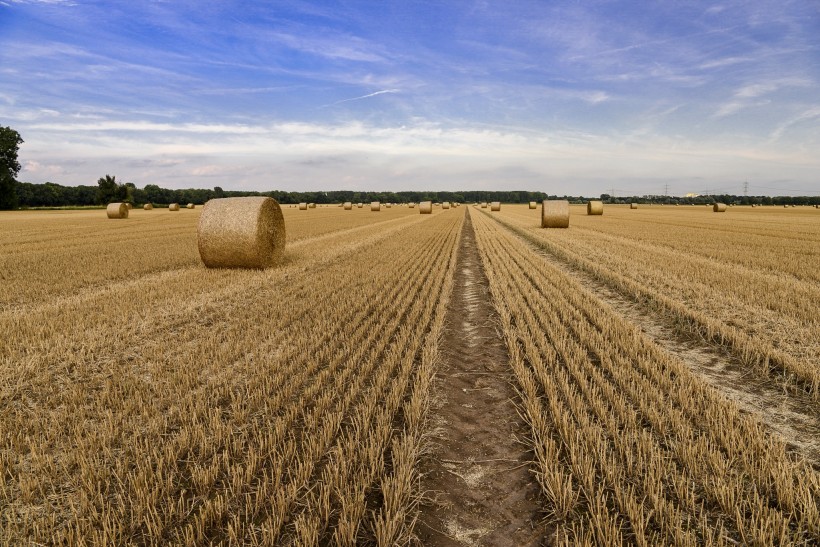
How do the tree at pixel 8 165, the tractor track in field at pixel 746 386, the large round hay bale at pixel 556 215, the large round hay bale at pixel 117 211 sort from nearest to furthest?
the tractor track in field at pixel 746 386 < the large round hay bale at pixel 556 215 < the large round hay bale at pixel 117 211 < the tree at pixel 8 165

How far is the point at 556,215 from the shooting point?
27562 mm

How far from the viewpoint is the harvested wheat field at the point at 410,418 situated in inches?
112

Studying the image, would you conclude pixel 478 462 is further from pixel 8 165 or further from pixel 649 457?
pixel 8 165

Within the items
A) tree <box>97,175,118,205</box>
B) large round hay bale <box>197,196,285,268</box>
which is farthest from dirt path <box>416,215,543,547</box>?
tree <box>97,175,118,205</box>

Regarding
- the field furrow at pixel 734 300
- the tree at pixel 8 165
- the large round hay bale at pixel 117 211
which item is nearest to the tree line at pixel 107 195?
the tree at pixel 8 165

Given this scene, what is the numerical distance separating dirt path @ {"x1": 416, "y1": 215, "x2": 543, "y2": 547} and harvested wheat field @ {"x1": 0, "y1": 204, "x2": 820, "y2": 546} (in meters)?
0.02

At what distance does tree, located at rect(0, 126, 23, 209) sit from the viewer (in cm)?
5856

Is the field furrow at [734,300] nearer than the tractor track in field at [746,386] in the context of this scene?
No

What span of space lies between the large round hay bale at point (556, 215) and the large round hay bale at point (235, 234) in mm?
19639

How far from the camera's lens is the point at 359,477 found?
3.19 m

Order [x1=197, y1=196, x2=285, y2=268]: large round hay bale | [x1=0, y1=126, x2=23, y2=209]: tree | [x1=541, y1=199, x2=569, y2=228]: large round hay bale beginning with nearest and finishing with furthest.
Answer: [x1=197, y1=196, x2=285, y2=268]: large round hay bale < [x1=541, y1=199, x2=569, y2=228]: large round hay bale < [x1=0, y1=126, x2=23, y2=209]: tree

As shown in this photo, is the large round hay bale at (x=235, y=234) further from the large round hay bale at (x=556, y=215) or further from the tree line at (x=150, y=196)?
the tree line at (x=150, y=196)

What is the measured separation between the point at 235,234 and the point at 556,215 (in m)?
21.0

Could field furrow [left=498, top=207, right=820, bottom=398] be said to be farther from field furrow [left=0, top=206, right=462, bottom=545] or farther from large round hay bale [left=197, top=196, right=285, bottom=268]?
large round hay bale [left=197, top=196, right=285, bottom=268]
